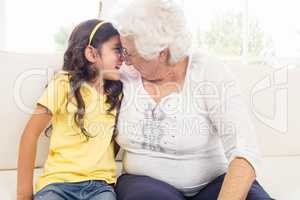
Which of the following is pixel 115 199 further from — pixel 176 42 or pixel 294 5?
pixel 294 5

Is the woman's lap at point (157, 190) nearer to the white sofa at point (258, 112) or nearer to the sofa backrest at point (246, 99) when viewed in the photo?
the white sofa at point (258, 112)

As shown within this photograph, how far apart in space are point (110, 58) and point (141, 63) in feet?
0.49

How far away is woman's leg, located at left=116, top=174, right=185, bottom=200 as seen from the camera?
3.64ft

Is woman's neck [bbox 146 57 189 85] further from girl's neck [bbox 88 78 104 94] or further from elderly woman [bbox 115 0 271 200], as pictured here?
girl's neck [bbox 88 78 104 94]

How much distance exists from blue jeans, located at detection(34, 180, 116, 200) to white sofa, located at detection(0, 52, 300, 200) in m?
0.15

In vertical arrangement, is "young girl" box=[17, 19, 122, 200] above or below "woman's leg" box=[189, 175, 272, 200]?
above

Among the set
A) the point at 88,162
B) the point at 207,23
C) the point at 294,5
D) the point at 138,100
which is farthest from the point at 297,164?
the point at 294,5

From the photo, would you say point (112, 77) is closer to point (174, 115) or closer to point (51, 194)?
point (174, 115)

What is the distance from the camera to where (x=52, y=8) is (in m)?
3.11

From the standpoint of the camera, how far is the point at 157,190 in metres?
1.13

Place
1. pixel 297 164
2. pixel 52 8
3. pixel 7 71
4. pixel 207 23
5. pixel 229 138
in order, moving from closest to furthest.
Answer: pixel 229 138 < pixel 7 71 < pixel 297 164 < pixel 52 8 < pixel 207 23

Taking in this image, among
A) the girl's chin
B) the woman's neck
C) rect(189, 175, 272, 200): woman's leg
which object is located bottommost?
rect(189, 175, 272, 200): woman's leg

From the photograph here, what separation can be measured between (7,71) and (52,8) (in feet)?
5.71

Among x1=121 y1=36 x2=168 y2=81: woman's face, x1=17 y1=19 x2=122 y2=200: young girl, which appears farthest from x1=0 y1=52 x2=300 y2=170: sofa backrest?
x1=121 y1=36 x2=168 y2=81: woman's face
